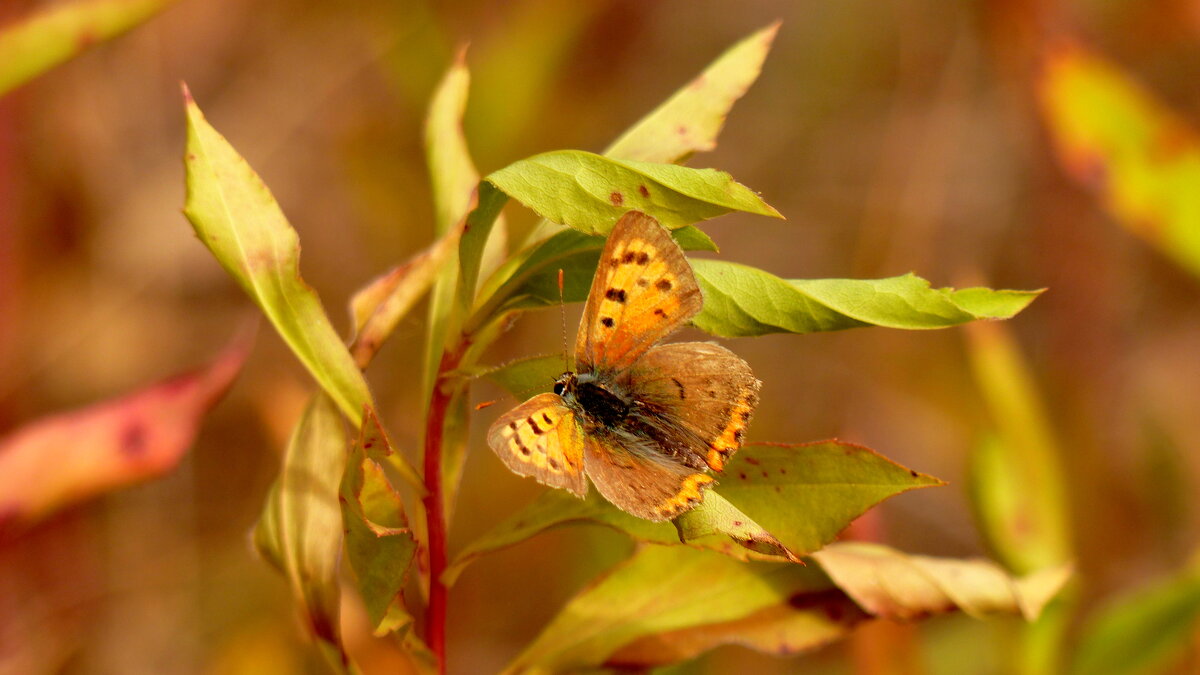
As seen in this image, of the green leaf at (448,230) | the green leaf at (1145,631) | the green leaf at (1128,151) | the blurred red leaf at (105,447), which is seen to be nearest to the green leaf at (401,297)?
the green leaf at (448,230)

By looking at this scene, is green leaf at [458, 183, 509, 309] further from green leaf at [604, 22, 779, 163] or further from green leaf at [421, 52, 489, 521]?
green leaf at [604, 22, 779, 163]

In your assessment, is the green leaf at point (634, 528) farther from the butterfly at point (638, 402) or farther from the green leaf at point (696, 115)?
the green leaf at point (696, 115)

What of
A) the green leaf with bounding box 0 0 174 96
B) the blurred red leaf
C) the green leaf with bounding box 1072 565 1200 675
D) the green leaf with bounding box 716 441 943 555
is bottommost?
the green leaf with bounding box 1072 565 1200 675

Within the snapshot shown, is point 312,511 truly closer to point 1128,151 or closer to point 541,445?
point 541,445

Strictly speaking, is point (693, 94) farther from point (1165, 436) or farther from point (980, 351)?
point (1165, 436)

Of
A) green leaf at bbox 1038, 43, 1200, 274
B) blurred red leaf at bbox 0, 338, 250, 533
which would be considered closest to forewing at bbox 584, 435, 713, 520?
blurred red leaf at bbox 0, 338, 250, 533

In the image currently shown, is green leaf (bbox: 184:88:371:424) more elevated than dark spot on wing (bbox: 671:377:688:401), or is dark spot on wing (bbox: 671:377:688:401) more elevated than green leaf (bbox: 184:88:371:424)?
green leaf (bbox: 184:88:371:424)
